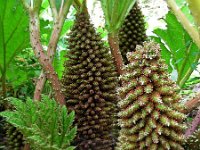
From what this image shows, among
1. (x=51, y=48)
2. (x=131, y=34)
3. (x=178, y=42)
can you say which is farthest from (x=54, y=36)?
→ (x=178, y=42)

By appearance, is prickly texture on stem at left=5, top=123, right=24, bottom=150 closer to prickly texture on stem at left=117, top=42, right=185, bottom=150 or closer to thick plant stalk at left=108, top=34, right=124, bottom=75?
thick plant stalk at left=108, top=34, right=124, bottom=75

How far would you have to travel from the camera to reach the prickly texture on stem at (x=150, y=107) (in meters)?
1.30

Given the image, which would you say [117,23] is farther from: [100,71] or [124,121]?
[124,121]

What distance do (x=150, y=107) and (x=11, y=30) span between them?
0.91m

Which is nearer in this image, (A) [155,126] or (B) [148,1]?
(A) [155,126]

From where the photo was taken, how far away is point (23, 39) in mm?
2033

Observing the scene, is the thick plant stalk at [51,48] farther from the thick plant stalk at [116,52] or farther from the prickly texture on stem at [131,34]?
the prickly texture on stem at [131,34]

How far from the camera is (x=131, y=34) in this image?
2.06 meters

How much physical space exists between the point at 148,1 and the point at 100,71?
3.45m

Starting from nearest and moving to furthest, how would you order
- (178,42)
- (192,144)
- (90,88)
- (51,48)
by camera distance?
(192,144), (90,88), (51,48), (178,42)

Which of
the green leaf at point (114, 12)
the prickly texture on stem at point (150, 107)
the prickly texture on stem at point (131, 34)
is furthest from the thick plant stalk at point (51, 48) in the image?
the prickly texture on stem at point (150, 107)

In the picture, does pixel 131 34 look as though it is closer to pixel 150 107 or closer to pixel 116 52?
pixel 116 52

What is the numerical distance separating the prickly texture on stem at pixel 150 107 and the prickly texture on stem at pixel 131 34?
2.28ft

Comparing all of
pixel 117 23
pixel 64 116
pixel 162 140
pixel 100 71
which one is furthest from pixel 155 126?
pixel 117 23
